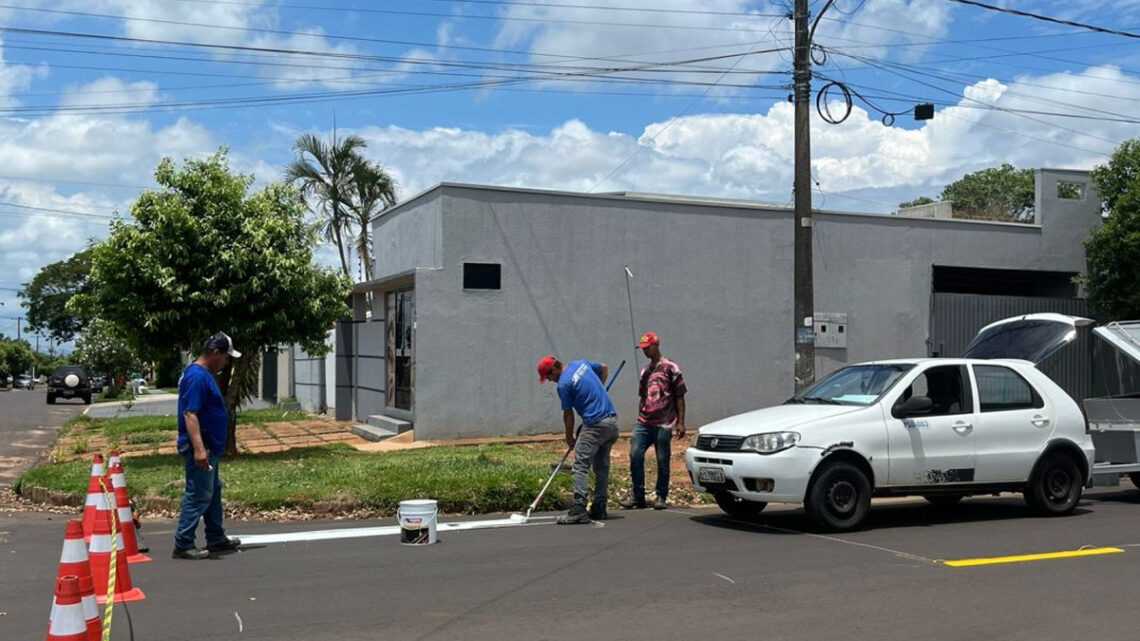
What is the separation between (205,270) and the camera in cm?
1473

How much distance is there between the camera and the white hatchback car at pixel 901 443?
9.32m

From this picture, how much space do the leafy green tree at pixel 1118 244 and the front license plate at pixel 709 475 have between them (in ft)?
48.4

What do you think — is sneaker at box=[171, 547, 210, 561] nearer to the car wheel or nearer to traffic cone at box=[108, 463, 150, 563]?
traffic cone at box=[108, 463, 150, 563]

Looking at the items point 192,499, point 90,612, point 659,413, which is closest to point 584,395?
point 659,413

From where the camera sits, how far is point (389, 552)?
877 cm

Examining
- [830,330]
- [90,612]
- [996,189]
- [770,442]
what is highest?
[996,189]

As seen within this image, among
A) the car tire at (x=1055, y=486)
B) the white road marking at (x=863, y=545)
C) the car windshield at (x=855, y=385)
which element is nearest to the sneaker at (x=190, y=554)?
the white road marking at (x=863, y=545)

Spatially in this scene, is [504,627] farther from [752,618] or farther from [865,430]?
[865,430]

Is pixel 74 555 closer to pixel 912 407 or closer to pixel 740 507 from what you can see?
pixel 740 507

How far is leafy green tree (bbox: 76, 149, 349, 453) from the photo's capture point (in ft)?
47.7

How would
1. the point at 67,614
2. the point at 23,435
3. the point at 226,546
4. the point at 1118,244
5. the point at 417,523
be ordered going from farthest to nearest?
the point at 23,435 < the point at 1118,244 < the point at 417,523 < the point at 226,546 < the point at 67,614

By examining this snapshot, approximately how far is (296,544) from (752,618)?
4440 mm

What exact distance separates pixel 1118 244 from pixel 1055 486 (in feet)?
41.2

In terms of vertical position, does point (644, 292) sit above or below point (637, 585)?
above
